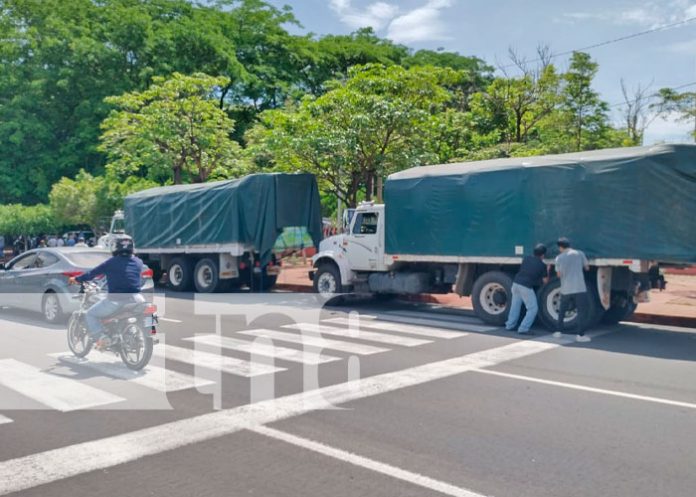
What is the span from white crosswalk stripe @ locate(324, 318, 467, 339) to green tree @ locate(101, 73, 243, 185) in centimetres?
1607

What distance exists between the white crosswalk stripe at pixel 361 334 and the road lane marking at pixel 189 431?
1677 mm

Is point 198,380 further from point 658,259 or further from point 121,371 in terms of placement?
point 658,259

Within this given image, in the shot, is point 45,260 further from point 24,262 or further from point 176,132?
point 176,132

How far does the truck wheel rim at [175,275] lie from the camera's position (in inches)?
780

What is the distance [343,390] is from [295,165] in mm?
14200

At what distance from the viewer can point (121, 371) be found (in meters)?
8.06

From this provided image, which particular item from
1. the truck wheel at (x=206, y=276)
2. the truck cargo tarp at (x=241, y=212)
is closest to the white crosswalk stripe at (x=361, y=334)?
the truck cargo tarp at (x=241, y=212)

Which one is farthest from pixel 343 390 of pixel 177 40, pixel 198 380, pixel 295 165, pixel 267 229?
pixel 177 40

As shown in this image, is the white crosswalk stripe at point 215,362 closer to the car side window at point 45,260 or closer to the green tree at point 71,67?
the car side window at point 45,260

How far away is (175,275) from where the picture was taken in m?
20.0

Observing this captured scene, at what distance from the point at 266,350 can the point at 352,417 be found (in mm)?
3494

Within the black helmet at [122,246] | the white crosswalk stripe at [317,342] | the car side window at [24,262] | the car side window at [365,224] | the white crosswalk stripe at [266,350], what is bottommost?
the white crosswalk stripe at [266,350]

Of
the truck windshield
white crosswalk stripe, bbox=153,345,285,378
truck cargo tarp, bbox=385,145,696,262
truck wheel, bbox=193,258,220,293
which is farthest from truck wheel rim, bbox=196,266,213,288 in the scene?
white crosswalk stripe, bbox=153,345,285,378

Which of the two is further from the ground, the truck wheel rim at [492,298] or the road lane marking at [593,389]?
the truck wheel rim at [492,298]
